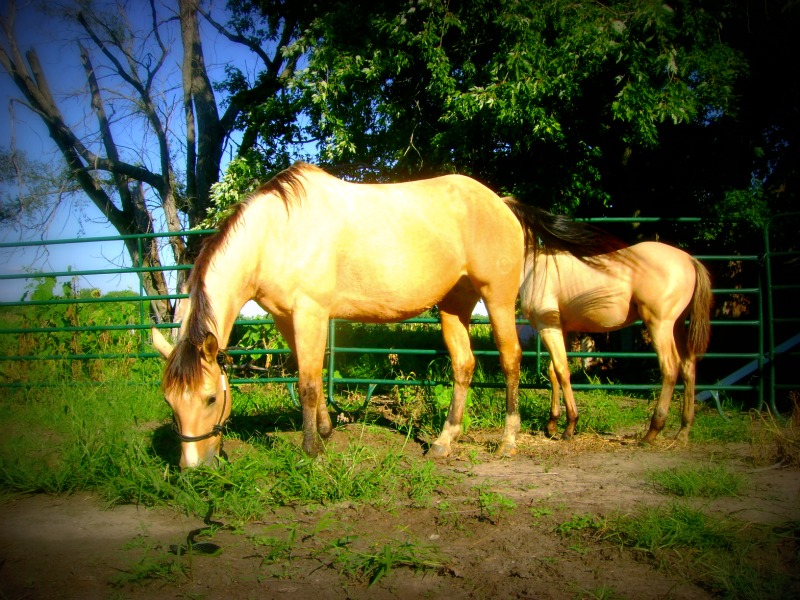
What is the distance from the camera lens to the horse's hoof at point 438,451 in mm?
3885

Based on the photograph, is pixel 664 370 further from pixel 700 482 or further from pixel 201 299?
pixel 201 299

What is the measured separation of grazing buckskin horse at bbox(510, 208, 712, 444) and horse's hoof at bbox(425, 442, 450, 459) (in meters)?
1.12

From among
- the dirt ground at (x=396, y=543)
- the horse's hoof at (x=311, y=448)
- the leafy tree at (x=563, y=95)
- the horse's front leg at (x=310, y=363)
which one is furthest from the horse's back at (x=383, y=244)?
the leafy tree at (x=563, y=95)

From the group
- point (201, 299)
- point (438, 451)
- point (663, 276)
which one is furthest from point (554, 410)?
point (201, 299)

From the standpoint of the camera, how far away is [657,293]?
423 centimetres

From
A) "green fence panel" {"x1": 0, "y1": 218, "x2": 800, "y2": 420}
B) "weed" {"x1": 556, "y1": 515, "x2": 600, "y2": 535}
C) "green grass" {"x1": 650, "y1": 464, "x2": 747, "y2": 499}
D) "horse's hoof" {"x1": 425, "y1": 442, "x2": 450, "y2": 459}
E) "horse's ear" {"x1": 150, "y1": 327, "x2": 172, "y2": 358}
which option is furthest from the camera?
"green fence panel" {"x1": 0, "y1": 218, "x2": 800, "y2": 420}

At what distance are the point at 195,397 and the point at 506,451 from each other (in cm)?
218

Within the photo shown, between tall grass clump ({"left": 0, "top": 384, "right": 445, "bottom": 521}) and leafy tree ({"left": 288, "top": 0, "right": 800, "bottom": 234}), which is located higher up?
leafy tree ({"left": 288, "top": 0, "right": 800, "bottom": 234})

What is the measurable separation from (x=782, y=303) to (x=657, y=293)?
3774 mm

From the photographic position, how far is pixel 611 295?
4.46 m

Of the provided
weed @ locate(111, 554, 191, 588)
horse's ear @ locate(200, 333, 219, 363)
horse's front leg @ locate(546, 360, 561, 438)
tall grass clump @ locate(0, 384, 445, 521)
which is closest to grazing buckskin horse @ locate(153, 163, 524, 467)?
horse's ear @ locate(200, 333, 219, 363)

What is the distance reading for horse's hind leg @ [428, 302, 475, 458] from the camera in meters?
4.03

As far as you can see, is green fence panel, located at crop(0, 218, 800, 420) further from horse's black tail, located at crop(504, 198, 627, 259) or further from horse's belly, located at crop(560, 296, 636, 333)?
horse's black tail, located at crop(504, 198, 627, 259)

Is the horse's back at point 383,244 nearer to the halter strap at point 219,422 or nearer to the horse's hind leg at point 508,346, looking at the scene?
the horse's hind leg at point 508,346
